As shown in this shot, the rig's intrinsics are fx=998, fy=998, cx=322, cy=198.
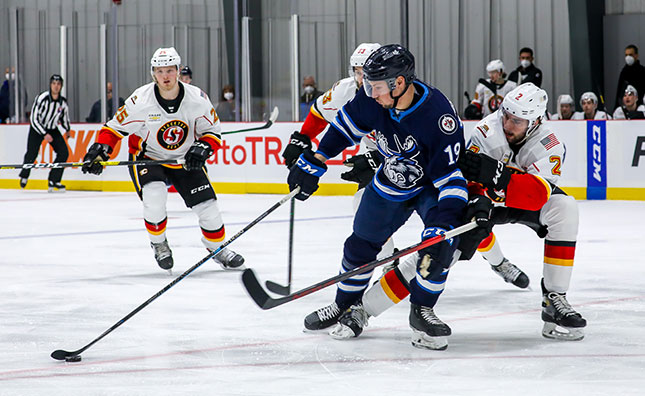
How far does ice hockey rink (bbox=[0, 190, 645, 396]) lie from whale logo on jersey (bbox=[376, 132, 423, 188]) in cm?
52

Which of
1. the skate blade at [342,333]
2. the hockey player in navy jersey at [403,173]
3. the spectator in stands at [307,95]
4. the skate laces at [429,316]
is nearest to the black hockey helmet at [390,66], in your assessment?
the hockey player in navy jersey at [403,173]

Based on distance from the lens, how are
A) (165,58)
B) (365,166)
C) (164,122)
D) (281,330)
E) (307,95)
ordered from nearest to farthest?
(281,330) < (365,166) < (165,58) < (164,122) < (307,95)

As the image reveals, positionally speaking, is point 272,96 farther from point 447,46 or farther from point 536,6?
point 536,6

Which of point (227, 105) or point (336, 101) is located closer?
point (336, 101)

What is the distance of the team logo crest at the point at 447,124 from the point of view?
294cm

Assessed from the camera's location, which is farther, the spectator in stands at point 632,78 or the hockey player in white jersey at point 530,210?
the spectator in stands at point 632,78

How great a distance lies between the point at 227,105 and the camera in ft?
34.3

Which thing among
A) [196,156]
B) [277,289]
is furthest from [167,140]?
[277,289]

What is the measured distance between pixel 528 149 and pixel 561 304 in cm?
51

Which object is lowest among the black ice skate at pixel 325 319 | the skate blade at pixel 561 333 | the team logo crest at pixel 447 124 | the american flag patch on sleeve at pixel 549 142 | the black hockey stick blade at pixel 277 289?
the skate blade at pixel 561 333

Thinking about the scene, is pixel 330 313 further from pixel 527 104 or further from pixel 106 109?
pixel 106 109

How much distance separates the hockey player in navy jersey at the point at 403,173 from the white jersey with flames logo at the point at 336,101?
3.50ft

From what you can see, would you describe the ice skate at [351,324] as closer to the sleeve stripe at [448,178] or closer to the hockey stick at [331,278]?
the hockey stick at [331,278]

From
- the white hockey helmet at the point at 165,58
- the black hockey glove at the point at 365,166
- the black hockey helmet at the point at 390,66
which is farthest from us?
the white hockey helmet at the point at 165,58
